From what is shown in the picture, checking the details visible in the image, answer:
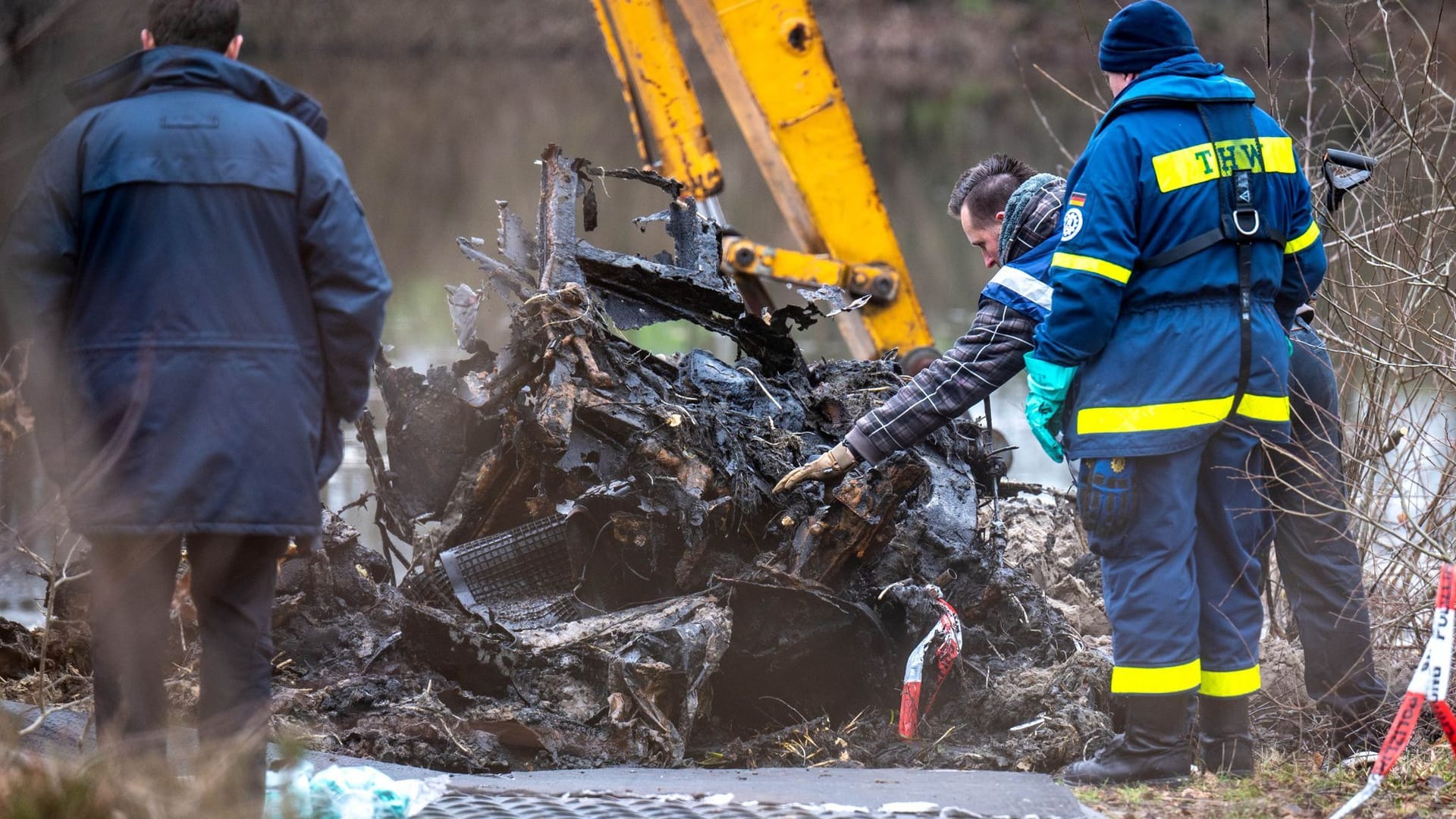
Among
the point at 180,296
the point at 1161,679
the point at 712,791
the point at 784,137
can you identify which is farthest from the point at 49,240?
the point at 784,137

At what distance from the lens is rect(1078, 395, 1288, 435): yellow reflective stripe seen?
356cm

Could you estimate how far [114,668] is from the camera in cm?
288

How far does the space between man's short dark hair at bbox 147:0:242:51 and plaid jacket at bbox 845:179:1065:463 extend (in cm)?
220

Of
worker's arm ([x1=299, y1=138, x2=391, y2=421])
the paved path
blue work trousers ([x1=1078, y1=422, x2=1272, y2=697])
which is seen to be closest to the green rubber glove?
blue work trousers ([x1=1078, y1=422, x2=1272, y2=697])

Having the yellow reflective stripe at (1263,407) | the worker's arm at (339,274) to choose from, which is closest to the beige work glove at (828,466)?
the yellow reflective stripe at (1263,407)

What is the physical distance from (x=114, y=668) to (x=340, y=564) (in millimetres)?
1840

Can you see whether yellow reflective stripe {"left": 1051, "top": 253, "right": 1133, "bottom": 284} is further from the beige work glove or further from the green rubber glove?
the beige work glove

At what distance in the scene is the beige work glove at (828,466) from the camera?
423 centimetres

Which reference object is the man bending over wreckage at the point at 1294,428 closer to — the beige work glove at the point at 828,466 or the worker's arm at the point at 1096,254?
the beige work glove at the point at 828,466

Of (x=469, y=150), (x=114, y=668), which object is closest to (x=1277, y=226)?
(x=114, y=668)

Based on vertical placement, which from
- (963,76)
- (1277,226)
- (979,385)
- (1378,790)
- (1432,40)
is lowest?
(1378,790)

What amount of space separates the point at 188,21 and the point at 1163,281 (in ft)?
8.23

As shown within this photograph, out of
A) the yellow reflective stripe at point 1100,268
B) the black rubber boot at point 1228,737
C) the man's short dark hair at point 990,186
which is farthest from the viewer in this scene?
the man's short dark hair at point 990,186

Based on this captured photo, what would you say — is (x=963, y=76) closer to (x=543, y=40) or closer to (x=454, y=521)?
(x=543, y=40)
